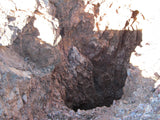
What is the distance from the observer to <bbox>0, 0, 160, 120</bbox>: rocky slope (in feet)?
10.3

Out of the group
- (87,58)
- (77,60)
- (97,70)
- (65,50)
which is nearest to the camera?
(65,50)

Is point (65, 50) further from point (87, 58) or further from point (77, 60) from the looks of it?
point (87, 58)

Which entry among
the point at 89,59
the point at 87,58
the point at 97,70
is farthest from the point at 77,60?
the point at 97,70

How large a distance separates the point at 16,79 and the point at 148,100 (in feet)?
8.23

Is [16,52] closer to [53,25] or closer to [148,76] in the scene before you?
[53,25]

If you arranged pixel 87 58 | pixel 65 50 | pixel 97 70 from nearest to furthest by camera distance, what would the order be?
pixel 65 50, pixel 87 58, pixel 97 70

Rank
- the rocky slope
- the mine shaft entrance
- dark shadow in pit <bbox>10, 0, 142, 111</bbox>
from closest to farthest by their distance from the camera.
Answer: the rocky slope
dark shadow in pit <bbox>10, 0, 142, 111</bbox>
the mine shaft entrance

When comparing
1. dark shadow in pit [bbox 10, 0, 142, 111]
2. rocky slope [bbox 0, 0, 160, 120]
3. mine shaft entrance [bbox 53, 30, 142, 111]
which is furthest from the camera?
mine shaft entrance [bbox 53, 30, 142, 111]

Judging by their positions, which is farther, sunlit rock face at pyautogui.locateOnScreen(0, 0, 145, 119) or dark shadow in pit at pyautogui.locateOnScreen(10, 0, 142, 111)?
dark shadow in pit at pyautogui.locateOnScreen(10, 0, 142, 111)

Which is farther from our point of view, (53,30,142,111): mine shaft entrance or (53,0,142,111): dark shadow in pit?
(53,30,142,111): mine shaft entrance

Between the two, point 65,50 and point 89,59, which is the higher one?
point 65,50

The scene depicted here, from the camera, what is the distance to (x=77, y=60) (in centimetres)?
582

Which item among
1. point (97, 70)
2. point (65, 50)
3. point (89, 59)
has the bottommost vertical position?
point (97, 70)

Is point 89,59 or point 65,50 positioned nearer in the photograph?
point 65,50
